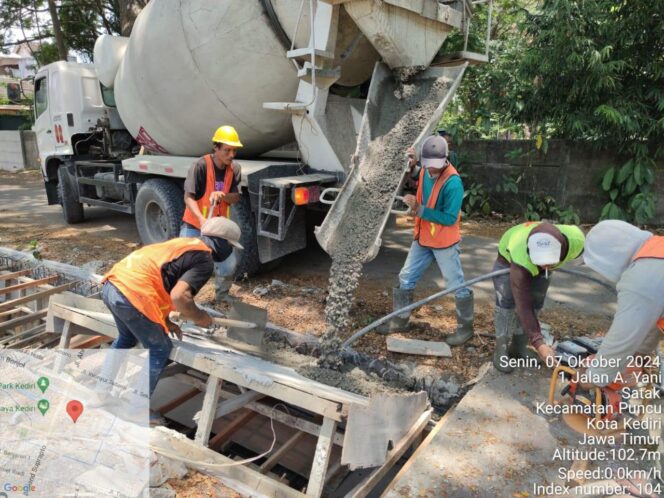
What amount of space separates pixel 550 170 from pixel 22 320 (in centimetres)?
730

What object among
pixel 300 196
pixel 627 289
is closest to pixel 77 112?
pixel 300 196

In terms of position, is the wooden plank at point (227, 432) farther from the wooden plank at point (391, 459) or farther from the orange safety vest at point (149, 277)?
the wooden plank at point (391, 459)

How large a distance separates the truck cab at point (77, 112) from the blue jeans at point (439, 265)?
5.40 m

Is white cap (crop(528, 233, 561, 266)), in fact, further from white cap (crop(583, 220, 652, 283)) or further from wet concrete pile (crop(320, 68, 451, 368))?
wet concrete pile (crop(320, 68, 451, 368))

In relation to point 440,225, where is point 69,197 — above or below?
below

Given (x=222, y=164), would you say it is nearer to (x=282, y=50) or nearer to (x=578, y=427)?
(x=282, y=50)

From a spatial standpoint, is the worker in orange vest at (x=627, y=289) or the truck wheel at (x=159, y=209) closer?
the worker in orange vest at (x=627, y=289)

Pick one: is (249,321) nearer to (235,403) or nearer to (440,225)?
(235,403)

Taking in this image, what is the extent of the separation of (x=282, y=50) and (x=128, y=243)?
147 inches

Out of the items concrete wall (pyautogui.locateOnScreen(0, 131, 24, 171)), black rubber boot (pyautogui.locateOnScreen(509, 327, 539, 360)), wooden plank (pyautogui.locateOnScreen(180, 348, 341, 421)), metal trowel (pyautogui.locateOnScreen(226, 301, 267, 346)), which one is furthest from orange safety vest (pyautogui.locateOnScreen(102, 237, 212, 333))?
concrete wall (pyautogui.locateOnScreen(0, 131, 24, 171))

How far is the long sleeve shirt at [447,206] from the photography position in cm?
343

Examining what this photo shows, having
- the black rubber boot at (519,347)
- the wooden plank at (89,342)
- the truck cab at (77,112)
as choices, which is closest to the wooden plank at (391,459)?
the black rubber boot at (519,347)

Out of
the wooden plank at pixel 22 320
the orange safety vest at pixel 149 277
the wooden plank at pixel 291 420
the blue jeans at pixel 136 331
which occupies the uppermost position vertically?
the orange safety vest at pixel 149 277

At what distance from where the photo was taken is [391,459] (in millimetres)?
2371
